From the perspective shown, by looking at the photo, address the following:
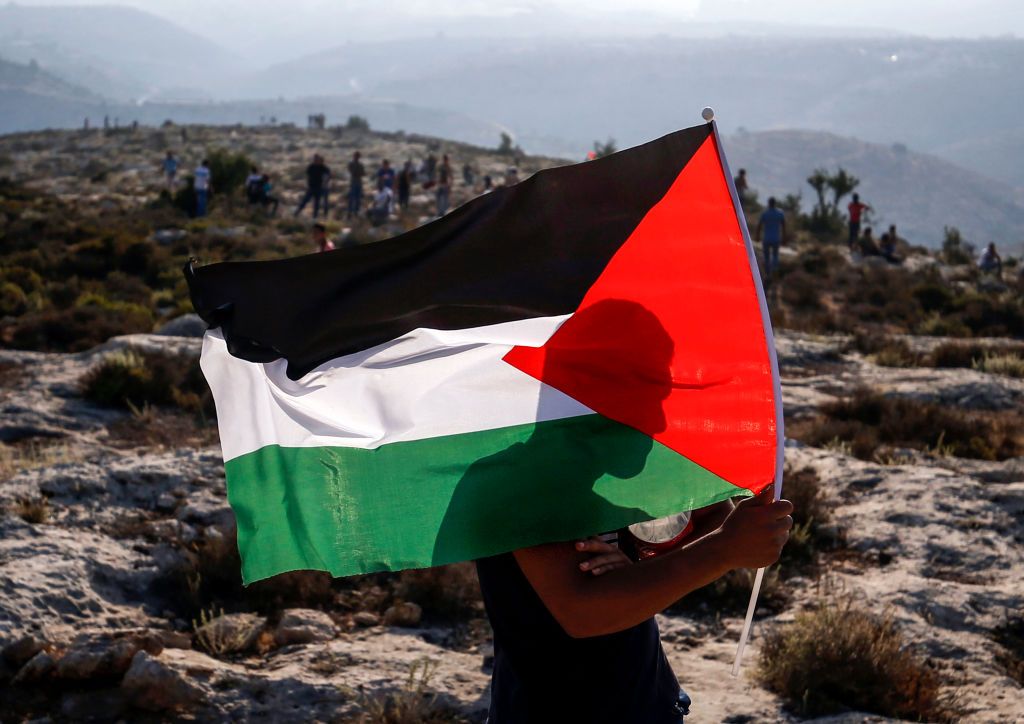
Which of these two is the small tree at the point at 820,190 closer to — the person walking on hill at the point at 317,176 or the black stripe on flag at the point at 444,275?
the person walking on hill at the point at 317,176

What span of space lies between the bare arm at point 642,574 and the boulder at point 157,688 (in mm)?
2946

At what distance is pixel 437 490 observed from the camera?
2.59m

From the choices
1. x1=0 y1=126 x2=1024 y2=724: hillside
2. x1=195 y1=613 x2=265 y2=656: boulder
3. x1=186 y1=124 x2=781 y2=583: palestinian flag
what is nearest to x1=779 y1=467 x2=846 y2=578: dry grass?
x1=0 y1=126 x2=1024 y2=724: hillside

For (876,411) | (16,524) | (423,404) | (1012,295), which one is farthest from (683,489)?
(1012,295)

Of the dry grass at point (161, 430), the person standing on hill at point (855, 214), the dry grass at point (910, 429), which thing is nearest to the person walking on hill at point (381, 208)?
the person standing on hill at point (855, 214)

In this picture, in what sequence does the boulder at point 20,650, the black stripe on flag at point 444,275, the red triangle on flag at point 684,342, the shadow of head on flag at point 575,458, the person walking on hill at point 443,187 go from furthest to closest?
the person walking on hill at point 443,187 → the boulder at point 20,650 → the black stripe on flag at point 444,275 → the red triangle on flag at point 684,342 → the shadow of head on flag at point 575,458

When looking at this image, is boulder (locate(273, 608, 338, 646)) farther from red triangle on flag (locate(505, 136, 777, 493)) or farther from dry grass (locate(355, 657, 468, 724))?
red triangle on flag (locate(505, 136, 777, 493))

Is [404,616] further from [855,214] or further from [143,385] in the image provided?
[855,214]

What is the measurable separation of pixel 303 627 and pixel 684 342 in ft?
10.9

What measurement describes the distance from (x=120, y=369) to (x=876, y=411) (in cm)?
785

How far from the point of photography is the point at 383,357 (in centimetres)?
289

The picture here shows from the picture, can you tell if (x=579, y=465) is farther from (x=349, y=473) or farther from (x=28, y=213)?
(x=28, y=213)

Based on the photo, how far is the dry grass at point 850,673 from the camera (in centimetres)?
450

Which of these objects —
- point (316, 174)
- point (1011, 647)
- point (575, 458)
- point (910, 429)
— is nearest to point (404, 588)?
point (1011, 647)
